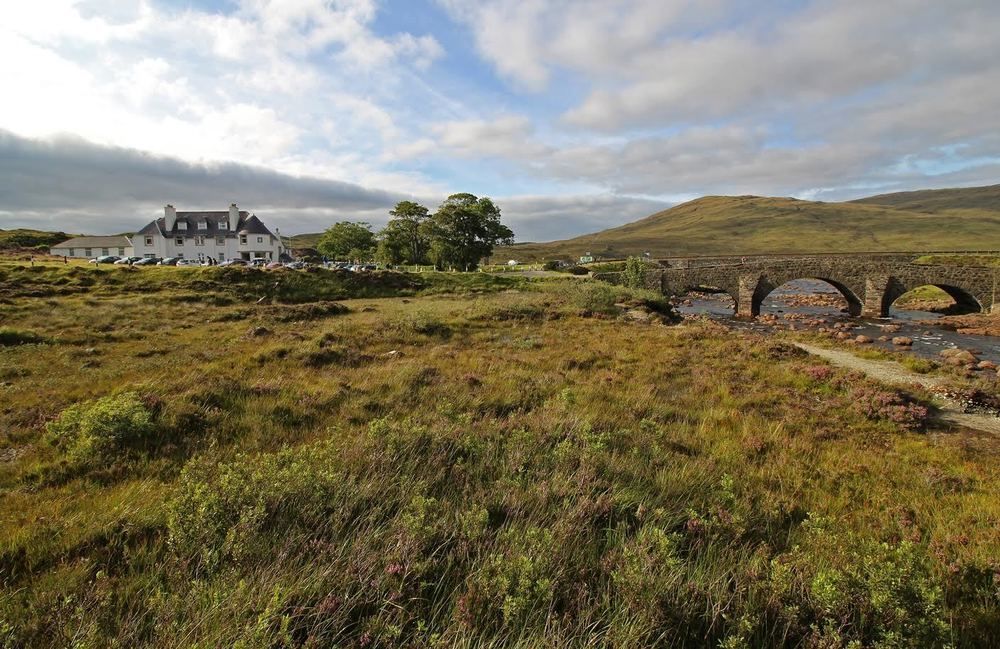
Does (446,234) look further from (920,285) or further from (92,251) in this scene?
(92,251)

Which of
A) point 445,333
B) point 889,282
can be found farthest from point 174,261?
point 889,282

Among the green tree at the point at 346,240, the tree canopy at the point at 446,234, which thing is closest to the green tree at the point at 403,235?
the tree canopy at the point at 446,234

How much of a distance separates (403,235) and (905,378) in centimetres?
6312

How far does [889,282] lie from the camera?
38.8 meters

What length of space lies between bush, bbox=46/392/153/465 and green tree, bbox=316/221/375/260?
3210 inches

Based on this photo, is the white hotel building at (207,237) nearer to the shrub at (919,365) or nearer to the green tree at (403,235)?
the green tree at (403,235)

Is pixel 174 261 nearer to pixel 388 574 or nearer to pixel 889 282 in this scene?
pixel 388 574

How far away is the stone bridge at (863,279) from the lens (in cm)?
3672

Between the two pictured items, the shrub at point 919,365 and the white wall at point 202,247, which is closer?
the shrub at point 919,365

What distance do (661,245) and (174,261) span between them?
177136 mm

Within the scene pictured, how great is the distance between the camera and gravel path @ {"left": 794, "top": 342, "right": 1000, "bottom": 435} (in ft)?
36.5

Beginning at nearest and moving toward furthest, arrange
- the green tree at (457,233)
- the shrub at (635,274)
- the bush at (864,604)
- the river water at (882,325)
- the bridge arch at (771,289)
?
the bush at (864,604)
the river water at (882,325)
the bridge arch at (771,289)
the shrub at (635,274)
the green tree at (457,233)

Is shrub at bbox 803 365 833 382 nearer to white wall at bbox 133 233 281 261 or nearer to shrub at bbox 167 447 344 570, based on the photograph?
shrub at bbox 167 447 344 570

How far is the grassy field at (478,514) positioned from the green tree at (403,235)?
57638 millimetres
